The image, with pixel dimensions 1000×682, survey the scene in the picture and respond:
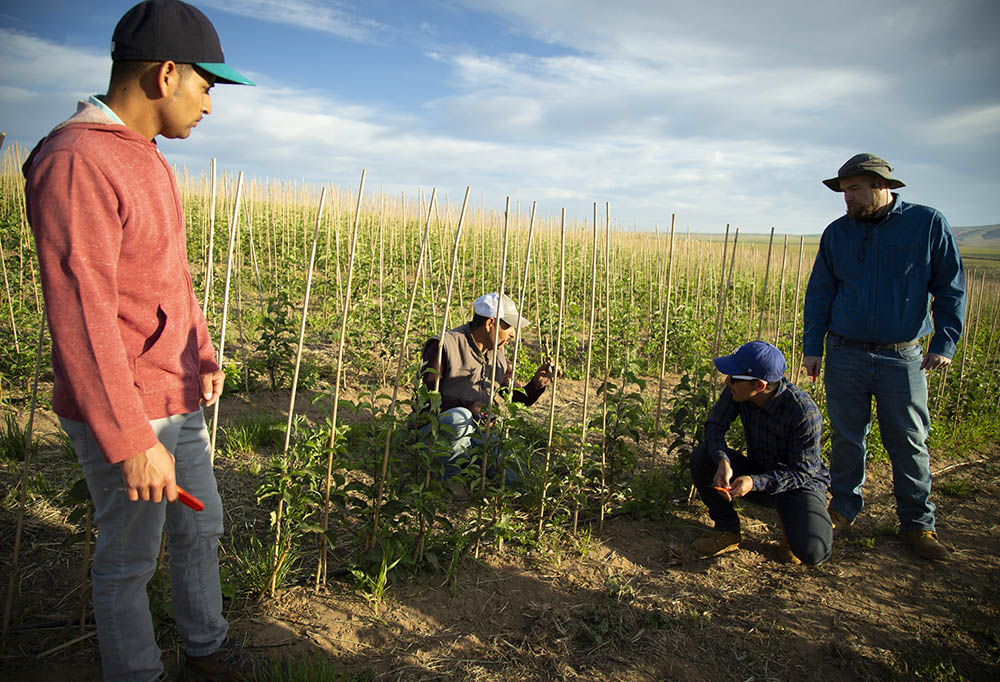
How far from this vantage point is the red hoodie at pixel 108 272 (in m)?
1.32

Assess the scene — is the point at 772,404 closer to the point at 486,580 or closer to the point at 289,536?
the point at 486,580

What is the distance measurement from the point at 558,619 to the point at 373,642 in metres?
0.81

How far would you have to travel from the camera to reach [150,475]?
145 cm

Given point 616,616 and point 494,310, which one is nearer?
point 616,616

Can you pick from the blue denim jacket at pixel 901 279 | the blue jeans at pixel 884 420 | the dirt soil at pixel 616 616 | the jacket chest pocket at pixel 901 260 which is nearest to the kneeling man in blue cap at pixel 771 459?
the dirt soil at pixel 616 616

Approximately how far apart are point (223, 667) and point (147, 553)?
558 mm

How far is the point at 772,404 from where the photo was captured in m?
3.06

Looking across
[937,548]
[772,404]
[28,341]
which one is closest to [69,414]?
[772,404]

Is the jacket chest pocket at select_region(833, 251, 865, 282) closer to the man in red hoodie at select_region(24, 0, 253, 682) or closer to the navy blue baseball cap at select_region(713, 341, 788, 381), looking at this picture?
the navy blue baseball cap at select_region(713, 341, 788, 381)

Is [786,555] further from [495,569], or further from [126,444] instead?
[126,444]

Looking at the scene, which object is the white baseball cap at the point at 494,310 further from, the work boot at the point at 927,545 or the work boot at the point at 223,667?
the work boot at the point at 927,545

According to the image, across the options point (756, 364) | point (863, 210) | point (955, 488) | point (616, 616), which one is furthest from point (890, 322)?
point (616, 616)

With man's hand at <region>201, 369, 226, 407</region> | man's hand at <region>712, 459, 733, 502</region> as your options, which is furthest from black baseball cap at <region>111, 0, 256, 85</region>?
man's hand at <region>712, 459, 733, 502</region>

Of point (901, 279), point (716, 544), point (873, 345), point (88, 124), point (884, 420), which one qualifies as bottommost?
point (716, 544)
